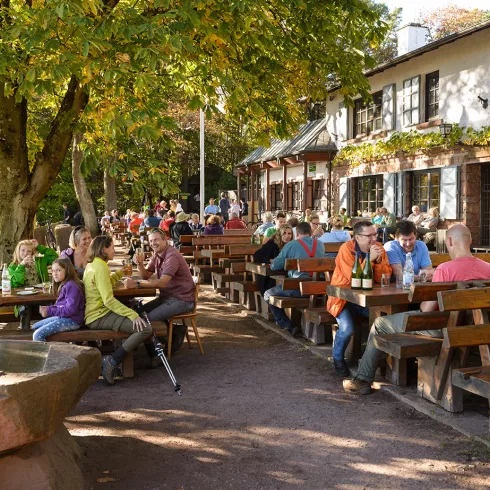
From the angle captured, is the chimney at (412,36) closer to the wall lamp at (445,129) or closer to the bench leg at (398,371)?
the wall lamp at (445,129)

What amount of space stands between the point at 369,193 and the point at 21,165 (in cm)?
1522

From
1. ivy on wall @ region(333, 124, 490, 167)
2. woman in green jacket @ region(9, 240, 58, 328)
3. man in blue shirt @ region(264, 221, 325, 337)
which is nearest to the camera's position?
woman in green jacket @ region(9, 240, 58, 328)

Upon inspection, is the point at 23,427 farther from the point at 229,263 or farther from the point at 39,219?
the point at 39,219

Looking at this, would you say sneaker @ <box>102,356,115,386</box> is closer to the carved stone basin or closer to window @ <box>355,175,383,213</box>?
the carved stone basin

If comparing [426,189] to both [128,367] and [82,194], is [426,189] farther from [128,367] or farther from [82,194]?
[128,367]

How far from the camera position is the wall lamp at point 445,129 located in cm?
1758

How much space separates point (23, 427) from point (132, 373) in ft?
11.1

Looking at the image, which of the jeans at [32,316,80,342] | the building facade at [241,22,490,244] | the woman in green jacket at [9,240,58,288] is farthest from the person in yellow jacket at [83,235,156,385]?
the building facade at [241,22,490,244]

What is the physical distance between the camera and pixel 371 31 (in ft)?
33.3

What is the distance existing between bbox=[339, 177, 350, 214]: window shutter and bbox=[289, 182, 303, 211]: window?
389cm

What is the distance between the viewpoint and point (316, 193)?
88.6 feet

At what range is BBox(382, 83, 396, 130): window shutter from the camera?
20.7 meters

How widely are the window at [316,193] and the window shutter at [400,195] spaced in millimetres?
6248

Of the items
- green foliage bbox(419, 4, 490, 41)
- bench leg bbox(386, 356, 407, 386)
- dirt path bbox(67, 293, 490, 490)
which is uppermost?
green foliage bbox(419, 4, 490, 41)
